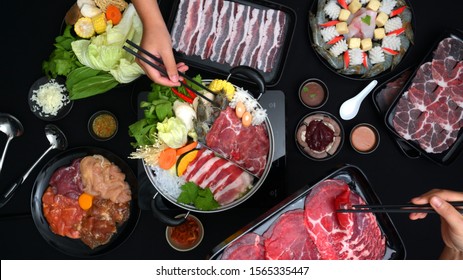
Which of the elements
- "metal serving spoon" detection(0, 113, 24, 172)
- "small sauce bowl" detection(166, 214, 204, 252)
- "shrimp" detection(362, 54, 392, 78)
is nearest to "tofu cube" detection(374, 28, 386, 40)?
"shrimp" detection(362, 54, 392, 78)

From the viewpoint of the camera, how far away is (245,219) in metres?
2.54

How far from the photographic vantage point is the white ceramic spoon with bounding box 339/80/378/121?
235 cm

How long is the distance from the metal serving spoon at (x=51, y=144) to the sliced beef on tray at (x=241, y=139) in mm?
908

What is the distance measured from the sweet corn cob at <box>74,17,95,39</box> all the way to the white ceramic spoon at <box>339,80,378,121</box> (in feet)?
5.10

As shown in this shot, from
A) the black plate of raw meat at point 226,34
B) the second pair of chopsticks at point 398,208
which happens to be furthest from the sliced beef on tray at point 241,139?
the second pair of chopsticks at point 398,208

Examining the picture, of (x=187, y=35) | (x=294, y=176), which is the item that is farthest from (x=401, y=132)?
(x=187, y=35)

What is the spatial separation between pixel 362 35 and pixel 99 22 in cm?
155

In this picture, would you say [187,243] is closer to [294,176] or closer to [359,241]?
[294,176]

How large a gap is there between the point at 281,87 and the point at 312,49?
289 mm

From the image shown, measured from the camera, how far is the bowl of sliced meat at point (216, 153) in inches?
88.9

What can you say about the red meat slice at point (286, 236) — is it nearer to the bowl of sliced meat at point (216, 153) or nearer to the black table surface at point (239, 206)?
the bowl of sliced meat at point (216, 153)

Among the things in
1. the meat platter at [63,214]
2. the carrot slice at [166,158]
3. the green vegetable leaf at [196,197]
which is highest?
the carrot slice at [166,158]

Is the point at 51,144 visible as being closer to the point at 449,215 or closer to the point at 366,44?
the point at 366,44

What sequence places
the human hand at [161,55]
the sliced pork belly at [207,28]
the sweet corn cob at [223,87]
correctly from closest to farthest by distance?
1. the human hand at [161,55]
2. the sweet corn cob at [223,87]
3. the sliced pork belly at [207,28]
